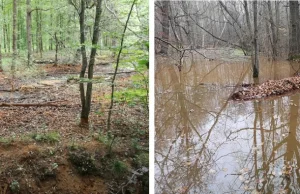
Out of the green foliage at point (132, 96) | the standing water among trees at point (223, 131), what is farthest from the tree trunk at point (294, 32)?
the green foliage at point (132, 96)

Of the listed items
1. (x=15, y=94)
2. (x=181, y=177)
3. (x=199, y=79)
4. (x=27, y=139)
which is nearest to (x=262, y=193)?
(x=181, y=177)

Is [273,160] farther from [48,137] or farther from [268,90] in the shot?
[268,90]

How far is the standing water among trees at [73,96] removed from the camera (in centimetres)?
325

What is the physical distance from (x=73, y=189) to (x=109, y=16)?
191 cm

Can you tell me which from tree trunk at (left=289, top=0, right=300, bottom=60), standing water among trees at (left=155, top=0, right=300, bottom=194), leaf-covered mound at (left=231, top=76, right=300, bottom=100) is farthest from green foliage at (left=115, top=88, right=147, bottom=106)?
tree trunk at (left=289, top=0, right=300, bottom=60)

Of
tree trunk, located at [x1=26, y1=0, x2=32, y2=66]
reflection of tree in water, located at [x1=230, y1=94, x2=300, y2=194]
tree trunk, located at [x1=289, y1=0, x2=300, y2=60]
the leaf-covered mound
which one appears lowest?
reflection of tree in water, located at [x1=230, y1=94, x2=300, y2=194]

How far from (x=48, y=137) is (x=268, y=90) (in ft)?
13.0

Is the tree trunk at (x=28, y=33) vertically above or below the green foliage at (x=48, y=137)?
above

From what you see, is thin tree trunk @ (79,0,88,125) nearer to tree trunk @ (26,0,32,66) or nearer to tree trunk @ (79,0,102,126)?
tree trunk @ (79,0,102,126)

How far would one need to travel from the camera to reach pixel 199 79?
7.44m

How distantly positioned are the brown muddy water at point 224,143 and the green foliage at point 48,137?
1109 mm

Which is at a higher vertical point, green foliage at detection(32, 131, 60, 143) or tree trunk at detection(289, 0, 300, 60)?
tree trunk at detection(289, 0, 300, 60)

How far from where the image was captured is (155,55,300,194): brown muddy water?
9.57 feet

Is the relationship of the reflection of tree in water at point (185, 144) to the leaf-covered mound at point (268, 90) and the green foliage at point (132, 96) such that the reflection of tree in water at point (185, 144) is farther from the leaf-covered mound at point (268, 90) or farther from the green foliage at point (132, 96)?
the green foliage at point (132, 96)
